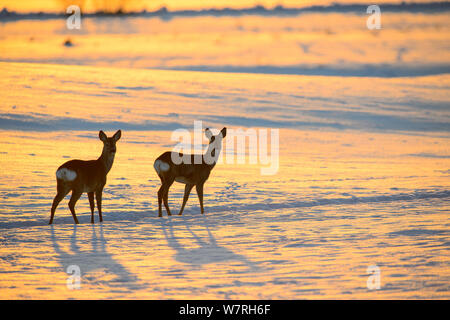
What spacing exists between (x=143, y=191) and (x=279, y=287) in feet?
24.0

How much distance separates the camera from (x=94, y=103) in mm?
28797

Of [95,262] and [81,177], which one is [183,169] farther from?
[95,262]

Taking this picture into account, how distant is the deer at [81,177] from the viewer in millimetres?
12398

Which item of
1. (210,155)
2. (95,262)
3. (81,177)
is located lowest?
(95,262)

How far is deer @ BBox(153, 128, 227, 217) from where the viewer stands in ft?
44.5

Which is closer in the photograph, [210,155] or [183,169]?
[183,169]

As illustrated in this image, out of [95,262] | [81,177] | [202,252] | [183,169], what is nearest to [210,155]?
[183,169]

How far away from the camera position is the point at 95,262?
10.5 meters

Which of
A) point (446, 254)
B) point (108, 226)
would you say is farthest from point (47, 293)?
point (446, 254)

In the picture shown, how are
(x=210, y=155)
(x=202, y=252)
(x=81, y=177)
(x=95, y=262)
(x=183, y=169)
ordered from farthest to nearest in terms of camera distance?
(x=210, y=155) → (x=183, y=169) → (x=81, y=177) → (x=202, y=252) → (x=95, y=262)

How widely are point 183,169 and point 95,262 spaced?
147 inches

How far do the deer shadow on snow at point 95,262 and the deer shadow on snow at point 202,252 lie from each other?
38.1 inches

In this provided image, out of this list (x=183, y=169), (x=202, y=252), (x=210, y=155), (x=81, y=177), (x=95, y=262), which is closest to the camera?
(x=95, y=262)

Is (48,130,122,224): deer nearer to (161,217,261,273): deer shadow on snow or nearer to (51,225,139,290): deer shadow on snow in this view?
(51,225,139,290): deer shadow on snow
